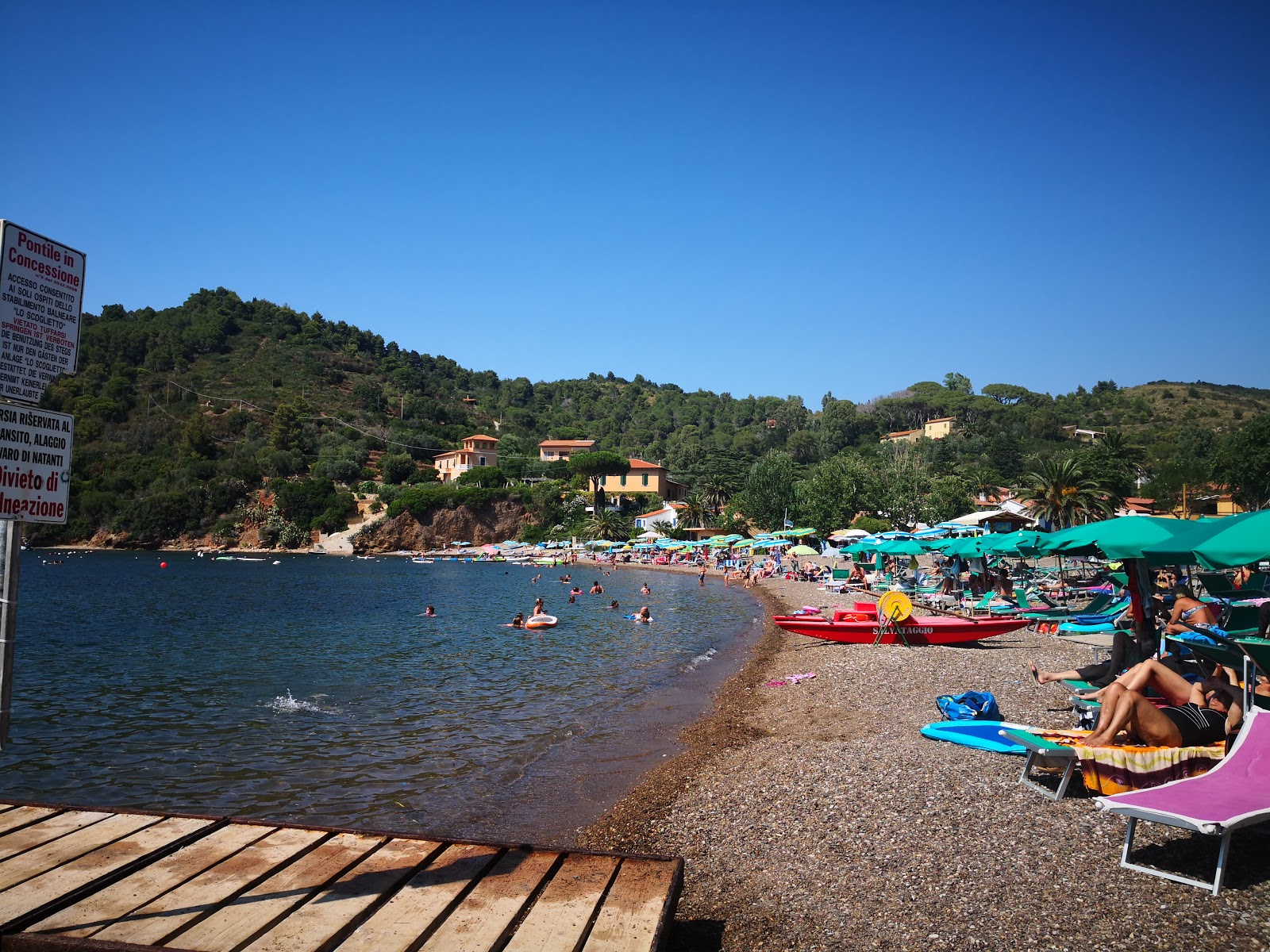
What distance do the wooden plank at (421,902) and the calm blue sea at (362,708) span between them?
11.3 feet

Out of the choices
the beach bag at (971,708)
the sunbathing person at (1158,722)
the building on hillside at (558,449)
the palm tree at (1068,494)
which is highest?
the building on hillside at (558,449)

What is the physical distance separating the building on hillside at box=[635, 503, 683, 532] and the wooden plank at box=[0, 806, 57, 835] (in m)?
79.3

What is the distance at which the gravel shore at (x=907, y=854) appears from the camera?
4770 millimetres

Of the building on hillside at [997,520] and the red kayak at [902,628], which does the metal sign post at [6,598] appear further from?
the building on hillside at [997,520]

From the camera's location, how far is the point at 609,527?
8138 centimetres

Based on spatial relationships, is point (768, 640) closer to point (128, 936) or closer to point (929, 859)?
point (929, 859)

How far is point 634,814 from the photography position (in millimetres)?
8562

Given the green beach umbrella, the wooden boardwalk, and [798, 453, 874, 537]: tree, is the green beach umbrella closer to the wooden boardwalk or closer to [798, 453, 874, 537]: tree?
the wooden boardwalk

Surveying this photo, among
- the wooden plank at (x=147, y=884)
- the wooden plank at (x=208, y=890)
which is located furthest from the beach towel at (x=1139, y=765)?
the wooden plank at (x=147, y=884)

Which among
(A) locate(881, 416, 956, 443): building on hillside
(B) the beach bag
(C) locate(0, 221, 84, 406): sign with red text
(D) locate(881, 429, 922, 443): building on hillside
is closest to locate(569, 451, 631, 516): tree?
(D) locate(881, 429, 922, 443): building on hillside

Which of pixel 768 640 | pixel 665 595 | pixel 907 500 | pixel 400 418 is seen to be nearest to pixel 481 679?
pixel 768 640

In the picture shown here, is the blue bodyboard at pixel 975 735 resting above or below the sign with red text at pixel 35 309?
below

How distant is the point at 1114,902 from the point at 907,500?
55.4 metres

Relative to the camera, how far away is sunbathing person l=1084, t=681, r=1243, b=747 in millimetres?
6477
